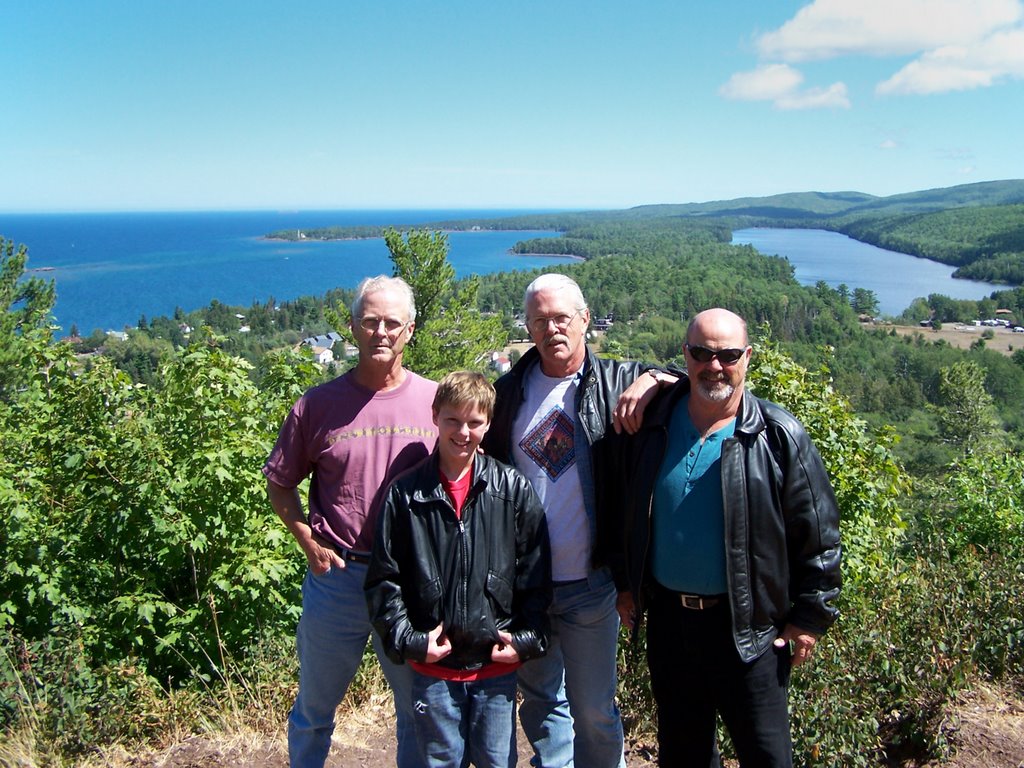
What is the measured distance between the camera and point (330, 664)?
228 centimetres

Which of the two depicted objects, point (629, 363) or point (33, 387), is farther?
point (33, 387)

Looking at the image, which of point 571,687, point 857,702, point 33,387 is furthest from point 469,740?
point 33,387

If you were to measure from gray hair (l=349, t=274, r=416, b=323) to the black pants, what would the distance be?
1.20 meters

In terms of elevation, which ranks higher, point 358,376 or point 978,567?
point 358,376

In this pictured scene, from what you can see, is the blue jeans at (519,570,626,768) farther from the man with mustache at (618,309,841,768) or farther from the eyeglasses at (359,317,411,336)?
the eyeglasses at (359,317,411,336)

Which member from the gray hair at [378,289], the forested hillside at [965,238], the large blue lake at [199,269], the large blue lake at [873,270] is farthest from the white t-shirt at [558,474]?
the forested hillside at [965,238]

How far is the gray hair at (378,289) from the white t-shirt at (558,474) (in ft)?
1.72

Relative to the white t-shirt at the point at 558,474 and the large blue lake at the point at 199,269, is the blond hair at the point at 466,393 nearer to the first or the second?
the white t-shirt at the point at 558,474

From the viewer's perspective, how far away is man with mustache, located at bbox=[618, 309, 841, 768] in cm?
203

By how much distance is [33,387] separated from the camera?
3.82 meters

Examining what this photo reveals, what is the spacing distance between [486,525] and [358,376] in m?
0.65

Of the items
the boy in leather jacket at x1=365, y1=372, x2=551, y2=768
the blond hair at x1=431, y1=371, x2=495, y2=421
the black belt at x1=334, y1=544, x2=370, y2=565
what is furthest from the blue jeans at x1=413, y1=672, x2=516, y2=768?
the blond hair at x1=431, y1=371, x2=495, y2=421

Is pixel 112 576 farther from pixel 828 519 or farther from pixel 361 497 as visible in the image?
pixel 828 519

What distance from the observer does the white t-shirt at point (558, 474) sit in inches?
86.7
